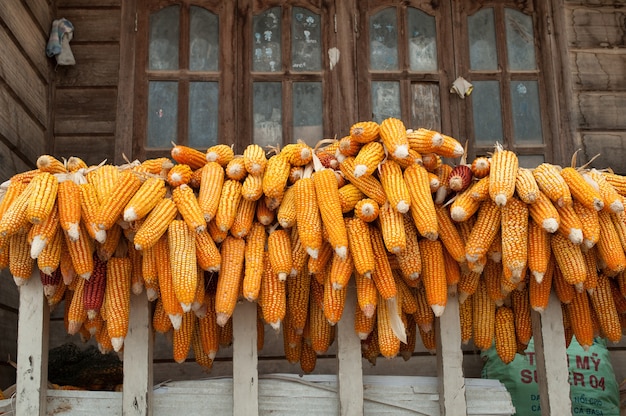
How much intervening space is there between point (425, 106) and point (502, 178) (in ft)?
8.51

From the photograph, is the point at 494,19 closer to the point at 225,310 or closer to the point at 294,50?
the point at 294,50

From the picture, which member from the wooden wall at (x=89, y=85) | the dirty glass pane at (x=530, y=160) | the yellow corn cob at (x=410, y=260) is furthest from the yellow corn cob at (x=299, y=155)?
the dirty glass pane at (x=530, y=160)

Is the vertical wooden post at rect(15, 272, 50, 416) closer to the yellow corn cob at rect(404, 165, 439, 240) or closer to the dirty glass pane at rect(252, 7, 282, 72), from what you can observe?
the yellow corn cob at rect(404, 165, 439, 240)

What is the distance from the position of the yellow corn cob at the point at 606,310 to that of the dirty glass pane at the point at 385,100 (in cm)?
253

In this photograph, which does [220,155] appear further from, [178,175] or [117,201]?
[117,201]

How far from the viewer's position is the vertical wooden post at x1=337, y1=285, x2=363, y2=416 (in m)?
3.13

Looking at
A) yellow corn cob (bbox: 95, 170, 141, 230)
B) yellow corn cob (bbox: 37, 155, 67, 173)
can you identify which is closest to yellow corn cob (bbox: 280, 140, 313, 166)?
yellow corn cob (bbox: 95, 170, 141, 230)

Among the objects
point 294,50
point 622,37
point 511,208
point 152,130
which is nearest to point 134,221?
point 511,208

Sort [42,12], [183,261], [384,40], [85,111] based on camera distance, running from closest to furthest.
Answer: [183,261] → [42,12] → [85,111] → [384,40]

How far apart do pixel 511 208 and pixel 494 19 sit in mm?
3129

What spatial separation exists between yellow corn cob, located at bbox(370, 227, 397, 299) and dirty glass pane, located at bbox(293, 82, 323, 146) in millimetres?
2396

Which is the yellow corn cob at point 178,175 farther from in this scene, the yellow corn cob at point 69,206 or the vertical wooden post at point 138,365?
the vertical wooden post at point 138,365

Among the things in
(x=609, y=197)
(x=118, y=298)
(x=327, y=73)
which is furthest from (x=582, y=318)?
(x=327, y=73)

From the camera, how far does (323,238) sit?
3.06 meters
